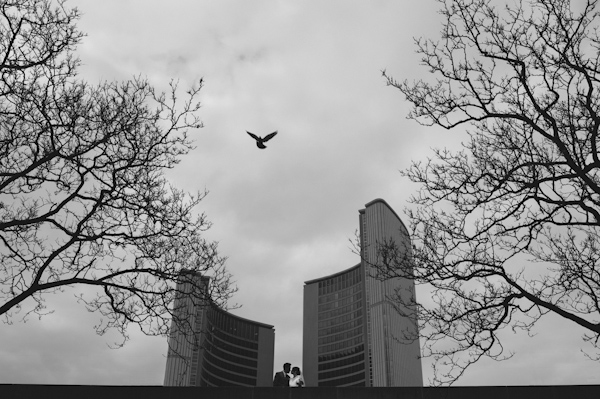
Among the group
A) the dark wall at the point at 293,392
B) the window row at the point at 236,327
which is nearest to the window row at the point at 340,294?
the window row at the point at 236,327

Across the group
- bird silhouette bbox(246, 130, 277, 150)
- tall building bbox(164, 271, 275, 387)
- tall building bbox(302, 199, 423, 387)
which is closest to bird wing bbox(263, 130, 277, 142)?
bird silhouette bbox(246, 130, 277, 150)

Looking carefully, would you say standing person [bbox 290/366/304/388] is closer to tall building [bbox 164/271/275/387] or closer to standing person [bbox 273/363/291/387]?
standing person [bbox 273/363/291/387]

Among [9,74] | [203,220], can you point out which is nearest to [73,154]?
[9,74]

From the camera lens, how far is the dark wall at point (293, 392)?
35.9 ft

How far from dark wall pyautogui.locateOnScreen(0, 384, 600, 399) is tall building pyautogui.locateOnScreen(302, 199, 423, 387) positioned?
11828cm

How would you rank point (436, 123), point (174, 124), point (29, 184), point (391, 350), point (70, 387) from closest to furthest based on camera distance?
1. point (70, 387)
2. point (436, 123)
3. point (29, 184)
4. point (174, 124)
5. point (391, 350)

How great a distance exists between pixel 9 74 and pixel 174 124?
4104mm

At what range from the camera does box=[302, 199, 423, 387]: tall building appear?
444ft

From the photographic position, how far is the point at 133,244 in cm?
1370

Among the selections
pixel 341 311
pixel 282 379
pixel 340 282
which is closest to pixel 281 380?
pixel 282 379

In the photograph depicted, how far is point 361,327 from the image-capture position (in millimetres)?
153625

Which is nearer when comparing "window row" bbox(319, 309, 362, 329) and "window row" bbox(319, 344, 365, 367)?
"window row" bbox(319, 344, 365, 367)

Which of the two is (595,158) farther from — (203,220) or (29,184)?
(29,184)

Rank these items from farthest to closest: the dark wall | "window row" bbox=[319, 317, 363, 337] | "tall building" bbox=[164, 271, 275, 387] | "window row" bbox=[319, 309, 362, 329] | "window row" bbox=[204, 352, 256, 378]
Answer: "window row" bbox=[319, 309, 362, 329]
"window row" bbox=[319, 317, 363, 337]
"window row" bbox=[204, 352, 256, 378]
"tall building" bbox=[164, 271, 275, 387]
the dark wall
